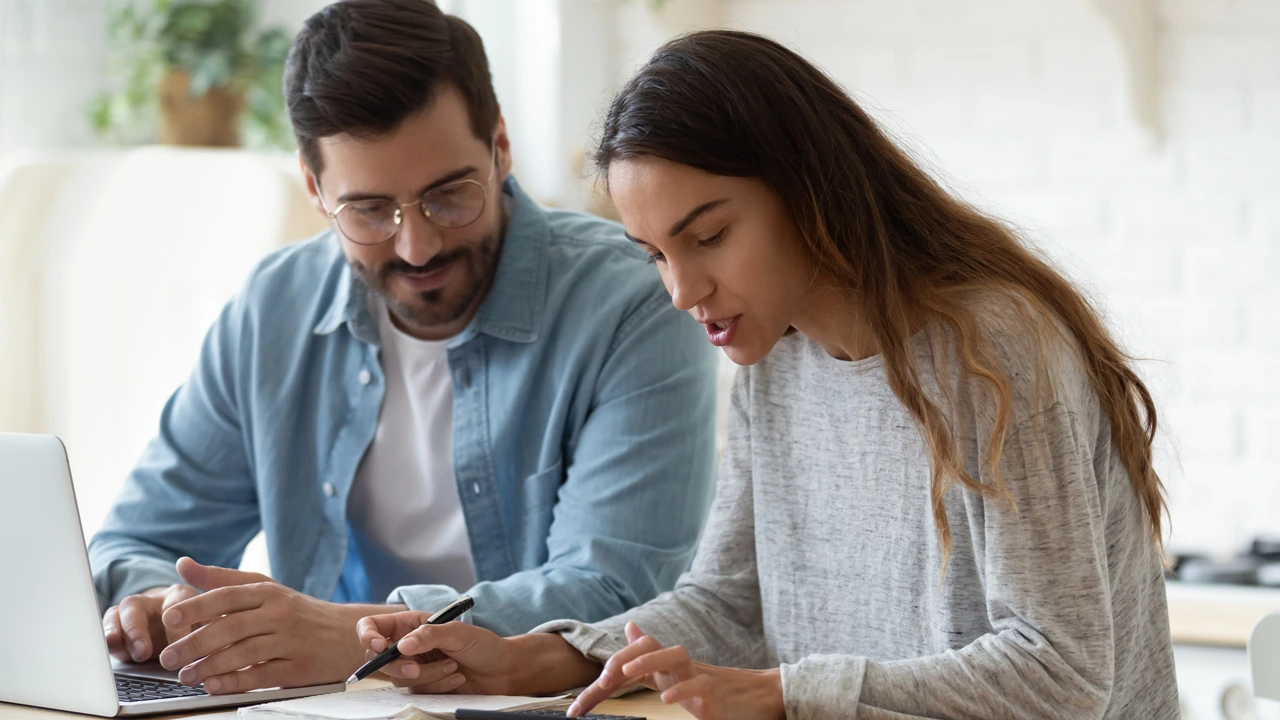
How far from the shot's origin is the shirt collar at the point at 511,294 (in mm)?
1626

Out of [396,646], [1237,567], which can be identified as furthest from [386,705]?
[1237,567]

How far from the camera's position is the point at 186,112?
2785mm

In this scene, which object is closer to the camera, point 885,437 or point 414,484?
point 885,437

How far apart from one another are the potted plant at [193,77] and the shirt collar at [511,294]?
1272mm

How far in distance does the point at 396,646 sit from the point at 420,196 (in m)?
0.60

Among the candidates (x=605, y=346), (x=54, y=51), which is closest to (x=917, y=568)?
(x=605, y=346)

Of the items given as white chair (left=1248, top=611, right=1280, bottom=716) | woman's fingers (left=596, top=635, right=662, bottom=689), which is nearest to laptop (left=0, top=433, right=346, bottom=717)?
woman's fingers (left=596, top=635, right=662, bottom=689)

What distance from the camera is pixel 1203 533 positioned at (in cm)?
248

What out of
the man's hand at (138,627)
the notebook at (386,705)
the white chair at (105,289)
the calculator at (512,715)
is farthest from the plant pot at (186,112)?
the calculator at (512,715)

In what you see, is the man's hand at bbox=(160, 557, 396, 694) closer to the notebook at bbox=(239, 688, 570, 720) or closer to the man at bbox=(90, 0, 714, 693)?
the notebook at bbox=(239, 688, 570, 720)

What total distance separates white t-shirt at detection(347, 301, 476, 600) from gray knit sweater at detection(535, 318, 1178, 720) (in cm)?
41

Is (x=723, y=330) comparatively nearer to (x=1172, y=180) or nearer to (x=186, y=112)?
(x=1172, y=180)

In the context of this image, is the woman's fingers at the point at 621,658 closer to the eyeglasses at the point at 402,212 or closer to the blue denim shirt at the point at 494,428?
the blue denim shirt at the point at 494,428

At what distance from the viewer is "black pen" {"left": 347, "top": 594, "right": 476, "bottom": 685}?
3.58ft
